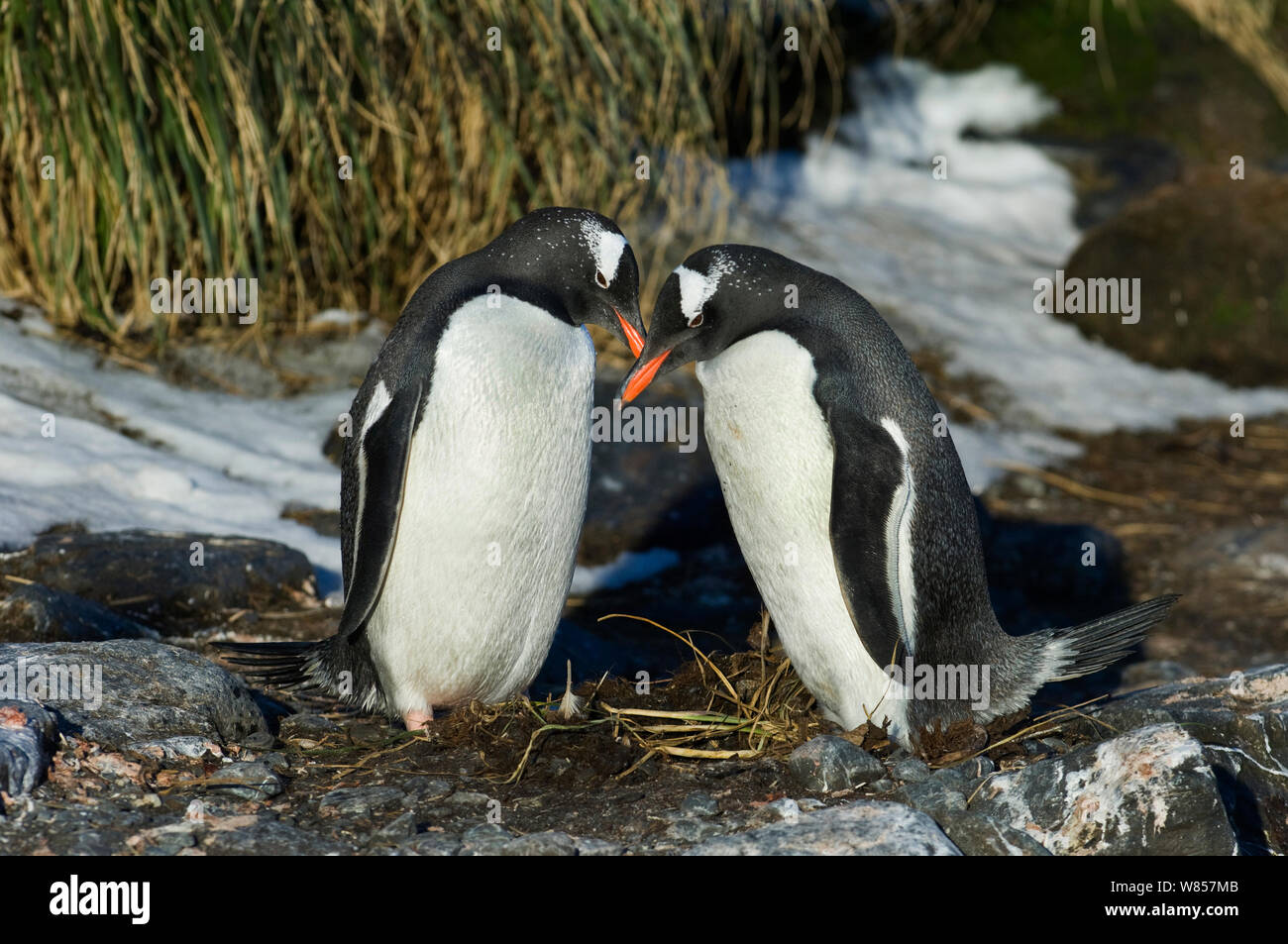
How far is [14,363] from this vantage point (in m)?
5.41

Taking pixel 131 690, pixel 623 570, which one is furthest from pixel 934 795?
pixel 623 570

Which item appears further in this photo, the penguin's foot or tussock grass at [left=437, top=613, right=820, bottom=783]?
the penguin's foot

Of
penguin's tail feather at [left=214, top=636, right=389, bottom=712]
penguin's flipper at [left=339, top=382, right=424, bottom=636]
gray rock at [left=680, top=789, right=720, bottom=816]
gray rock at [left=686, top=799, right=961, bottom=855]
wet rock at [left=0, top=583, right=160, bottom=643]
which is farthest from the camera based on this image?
wet rock at [left=0, top=583, right=160, bottom=643]

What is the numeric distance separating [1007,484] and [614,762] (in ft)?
11.8

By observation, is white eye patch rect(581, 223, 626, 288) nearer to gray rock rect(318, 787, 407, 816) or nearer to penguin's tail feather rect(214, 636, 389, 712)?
penguin's tail feather rect(214, 636, 389, 712)

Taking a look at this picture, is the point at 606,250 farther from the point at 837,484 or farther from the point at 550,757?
the point at 550,757

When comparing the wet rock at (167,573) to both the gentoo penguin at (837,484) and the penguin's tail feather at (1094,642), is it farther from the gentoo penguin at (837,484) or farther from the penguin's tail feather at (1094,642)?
the penguin's tail feather at (1094,642)

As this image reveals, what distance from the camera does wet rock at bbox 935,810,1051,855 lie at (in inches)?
101

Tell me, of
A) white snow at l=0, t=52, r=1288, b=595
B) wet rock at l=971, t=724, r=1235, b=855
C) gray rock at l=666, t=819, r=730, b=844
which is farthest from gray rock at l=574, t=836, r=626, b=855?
white snow at l=0, t=52, r=1288, b=595

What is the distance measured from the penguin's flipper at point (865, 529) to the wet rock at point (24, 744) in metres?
1.67

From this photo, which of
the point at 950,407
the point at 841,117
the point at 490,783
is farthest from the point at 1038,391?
the point at 490,783

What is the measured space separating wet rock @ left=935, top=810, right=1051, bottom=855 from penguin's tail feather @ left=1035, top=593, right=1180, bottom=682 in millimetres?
906

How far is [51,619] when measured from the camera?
364cm

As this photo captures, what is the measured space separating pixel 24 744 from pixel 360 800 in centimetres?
63
